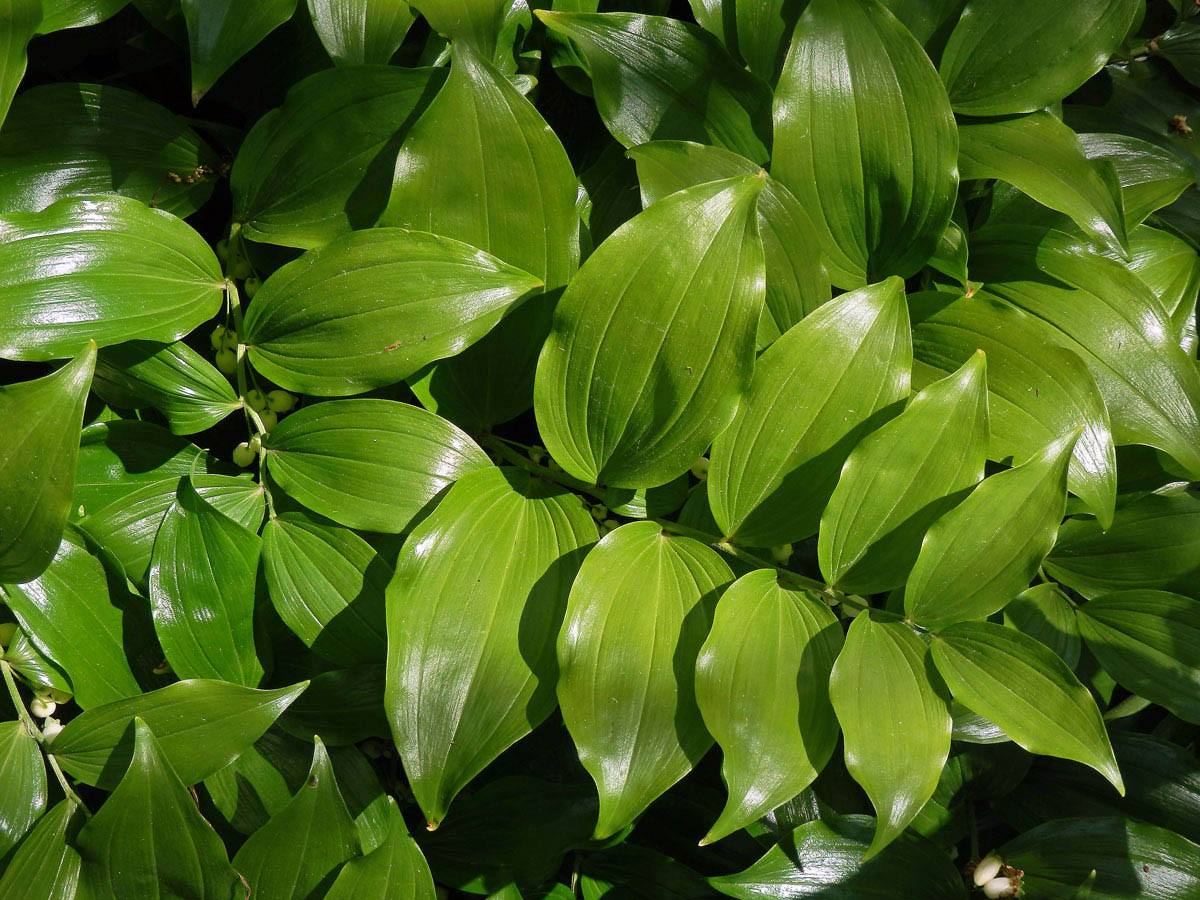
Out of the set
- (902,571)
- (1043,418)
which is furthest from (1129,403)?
(902,571)

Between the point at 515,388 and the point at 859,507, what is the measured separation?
0.50 metres

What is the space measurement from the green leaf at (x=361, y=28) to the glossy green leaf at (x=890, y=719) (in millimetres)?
1017

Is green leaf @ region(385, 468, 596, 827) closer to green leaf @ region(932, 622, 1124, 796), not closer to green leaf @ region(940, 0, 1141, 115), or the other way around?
green leaf @ region(932, 622, 1124, 796)

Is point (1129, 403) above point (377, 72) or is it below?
below

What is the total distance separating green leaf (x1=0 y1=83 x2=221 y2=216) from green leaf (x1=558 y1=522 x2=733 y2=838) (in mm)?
877

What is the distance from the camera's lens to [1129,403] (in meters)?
1.31

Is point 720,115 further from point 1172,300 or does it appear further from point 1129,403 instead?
point 1172,300

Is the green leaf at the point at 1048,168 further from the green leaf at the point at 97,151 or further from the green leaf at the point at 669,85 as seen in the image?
the green leaf at the point at 97,151

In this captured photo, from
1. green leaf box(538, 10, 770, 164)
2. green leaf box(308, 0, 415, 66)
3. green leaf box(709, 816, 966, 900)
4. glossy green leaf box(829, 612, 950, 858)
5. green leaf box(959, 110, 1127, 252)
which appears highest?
green leaf box(308, 0, 415, 66)

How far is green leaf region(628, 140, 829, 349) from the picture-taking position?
1.16 meters

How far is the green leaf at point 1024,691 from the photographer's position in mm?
1016

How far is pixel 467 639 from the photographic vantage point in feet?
3.35

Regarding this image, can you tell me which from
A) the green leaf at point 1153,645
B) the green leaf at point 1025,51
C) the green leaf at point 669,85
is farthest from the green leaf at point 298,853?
the green leaf at point 1025,51

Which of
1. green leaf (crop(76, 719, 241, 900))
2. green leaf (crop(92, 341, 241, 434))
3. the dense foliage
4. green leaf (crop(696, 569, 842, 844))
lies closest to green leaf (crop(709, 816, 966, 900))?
the dense foliage
